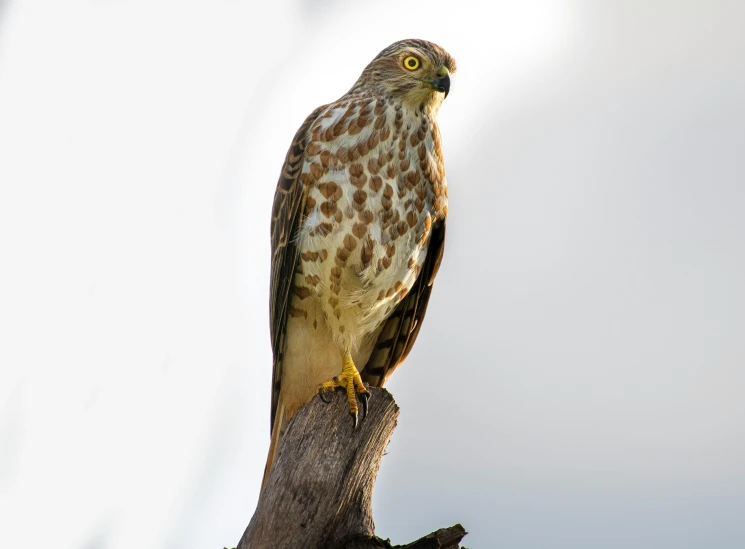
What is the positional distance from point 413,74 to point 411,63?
0.10m

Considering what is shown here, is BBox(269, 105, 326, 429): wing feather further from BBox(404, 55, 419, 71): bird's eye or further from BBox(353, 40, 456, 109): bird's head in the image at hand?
BBox(404, 55, 419, 71): bird's eye

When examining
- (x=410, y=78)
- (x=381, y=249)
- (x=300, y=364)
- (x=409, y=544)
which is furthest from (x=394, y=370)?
(x=409, y=544)

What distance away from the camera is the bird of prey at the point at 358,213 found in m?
5.31

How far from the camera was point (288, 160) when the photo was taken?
5.57 meters

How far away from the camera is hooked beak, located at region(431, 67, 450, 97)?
18.2 ft

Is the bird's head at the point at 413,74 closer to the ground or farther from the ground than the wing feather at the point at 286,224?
farther from the ground

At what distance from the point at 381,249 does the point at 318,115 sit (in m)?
0.97

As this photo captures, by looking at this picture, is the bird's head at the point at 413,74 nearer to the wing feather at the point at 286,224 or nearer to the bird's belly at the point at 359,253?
the wing feather at the point at 286,224

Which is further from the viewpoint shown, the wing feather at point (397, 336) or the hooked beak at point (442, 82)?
the wing feather at point (397, 336)

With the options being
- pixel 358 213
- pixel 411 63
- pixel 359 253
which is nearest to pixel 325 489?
pixel 359 253

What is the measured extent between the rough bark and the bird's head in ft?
6.96

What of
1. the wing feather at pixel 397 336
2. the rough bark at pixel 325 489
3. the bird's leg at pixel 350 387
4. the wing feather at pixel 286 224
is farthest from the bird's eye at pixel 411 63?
the rough bark at pixel 325 489

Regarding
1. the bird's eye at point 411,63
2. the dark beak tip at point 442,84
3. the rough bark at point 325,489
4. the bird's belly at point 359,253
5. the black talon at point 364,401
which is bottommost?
the rough bark at point 325,489

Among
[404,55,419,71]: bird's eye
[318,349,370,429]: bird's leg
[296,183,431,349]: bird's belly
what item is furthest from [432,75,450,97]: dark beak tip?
[318,349,370,429]: bird's leg
